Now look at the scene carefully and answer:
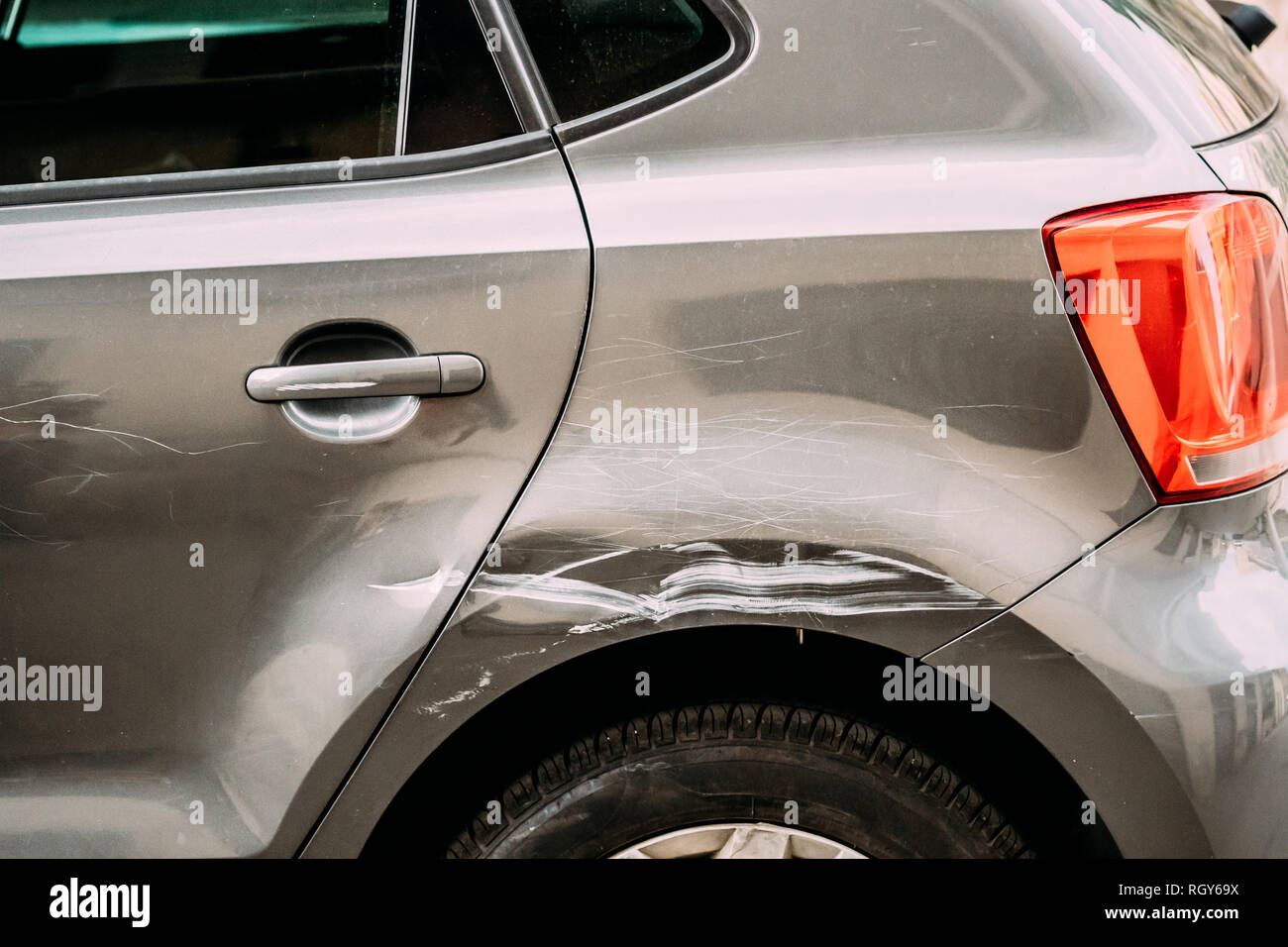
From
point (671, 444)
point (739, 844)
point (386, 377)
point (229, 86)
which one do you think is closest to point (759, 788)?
point (739, 844)

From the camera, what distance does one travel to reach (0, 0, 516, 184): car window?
1.36 meters

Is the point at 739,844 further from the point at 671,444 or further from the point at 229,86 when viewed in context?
the point at 229,86

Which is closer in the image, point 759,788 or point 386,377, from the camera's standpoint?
point 386,377

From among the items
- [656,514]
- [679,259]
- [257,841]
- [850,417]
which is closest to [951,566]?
[850,417]

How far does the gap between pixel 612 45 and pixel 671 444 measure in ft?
1.64

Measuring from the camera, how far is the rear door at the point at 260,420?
1.28m

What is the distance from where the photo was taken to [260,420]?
4.24 feet

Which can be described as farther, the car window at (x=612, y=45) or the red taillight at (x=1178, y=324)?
the car window at (x=612, y=45)

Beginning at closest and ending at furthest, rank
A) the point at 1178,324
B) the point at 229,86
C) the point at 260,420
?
the point at 1178,324 → the point at 260,420 → the point at 229,86

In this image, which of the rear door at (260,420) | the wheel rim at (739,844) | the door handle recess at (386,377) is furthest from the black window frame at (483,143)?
the wheel rim at (739,844)

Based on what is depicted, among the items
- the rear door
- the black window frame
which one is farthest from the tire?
the black window frame

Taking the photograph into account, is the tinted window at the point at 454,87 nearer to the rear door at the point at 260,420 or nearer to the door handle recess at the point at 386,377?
the rear door at the point at 260,420

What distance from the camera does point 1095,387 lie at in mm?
1219

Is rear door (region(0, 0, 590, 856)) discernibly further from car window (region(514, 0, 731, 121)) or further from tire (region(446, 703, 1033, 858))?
tire (region(446, 703, 1033, 858))
